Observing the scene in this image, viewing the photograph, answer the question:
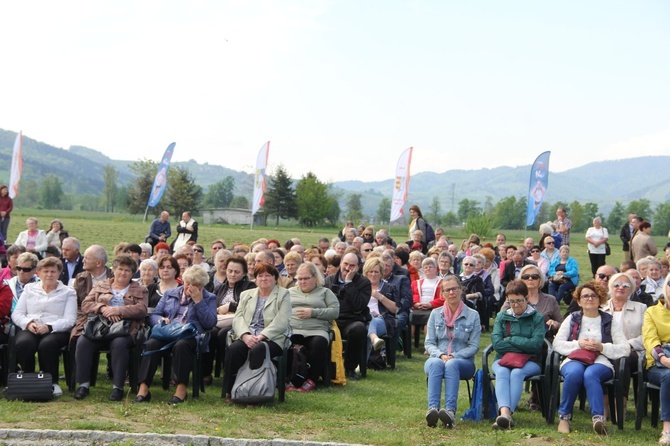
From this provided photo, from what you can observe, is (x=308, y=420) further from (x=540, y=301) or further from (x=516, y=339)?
(x=540, y=301)

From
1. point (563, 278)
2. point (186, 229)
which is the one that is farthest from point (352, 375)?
point (186, 229)

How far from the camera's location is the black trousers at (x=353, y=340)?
811 cm

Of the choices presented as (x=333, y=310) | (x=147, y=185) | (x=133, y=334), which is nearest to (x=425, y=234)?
(x=333, y=310)

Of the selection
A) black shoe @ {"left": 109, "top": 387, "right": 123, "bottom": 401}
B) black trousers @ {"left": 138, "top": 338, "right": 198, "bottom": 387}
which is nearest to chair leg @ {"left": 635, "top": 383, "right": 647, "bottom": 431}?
black trousers @ {"left": 138, "top": 338, "right": 198, "bottom": 387}

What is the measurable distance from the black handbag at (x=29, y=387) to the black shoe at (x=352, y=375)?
10.4ft

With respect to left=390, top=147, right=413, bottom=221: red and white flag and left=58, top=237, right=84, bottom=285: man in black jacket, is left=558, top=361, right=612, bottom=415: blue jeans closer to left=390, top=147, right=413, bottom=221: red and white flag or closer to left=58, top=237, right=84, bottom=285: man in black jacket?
left=58, top=237, right=84, bottom=285: man in black jacket

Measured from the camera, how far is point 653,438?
585cm

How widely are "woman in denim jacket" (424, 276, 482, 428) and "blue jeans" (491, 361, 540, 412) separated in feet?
1.10

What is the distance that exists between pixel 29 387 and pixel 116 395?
2.44 feet

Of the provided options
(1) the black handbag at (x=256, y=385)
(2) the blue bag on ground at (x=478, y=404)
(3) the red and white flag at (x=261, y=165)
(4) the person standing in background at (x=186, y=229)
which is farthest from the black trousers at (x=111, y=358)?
(3) the red and white flag at (x=261, y=165)

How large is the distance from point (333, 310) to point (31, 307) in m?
2.97

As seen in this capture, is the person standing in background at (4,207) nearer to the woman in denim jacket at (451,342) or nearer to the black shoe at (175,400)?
the black shoe at (175,400)

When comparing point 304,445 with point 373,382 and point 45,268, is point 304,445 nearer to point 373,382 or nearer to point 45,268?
point 373,382

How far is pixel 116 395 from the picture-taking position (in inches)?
263
